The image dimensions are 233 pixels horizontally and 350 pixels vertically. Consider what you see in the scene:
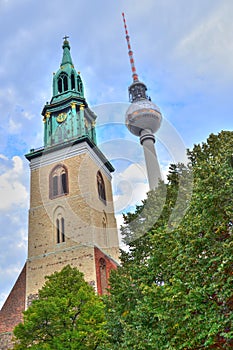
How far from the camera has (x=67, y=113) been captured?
123 feet

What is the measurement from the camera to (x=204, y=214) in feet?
33.2

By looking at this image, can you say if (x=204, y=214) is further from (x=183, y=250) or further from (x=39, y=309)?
(x=39, y=309)

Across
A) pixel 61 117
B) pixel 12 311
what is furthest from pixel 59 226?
pixel 61 117

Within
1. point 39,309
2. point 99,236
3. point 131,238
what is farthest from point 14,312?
point 131,238

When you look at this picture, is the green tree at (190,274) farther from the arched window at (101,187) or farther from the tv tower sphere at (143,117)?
the tv tower sphere at (143,117)

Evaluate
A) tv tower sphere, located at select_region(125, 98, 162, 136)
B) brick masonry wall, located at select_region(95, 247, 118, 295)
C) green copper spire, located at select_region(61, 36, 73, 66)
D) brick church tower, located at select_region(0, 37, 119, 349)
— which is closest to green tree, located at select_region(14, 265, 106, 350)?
brick masonry wall, located at select_region(95, 247, 118, 295)

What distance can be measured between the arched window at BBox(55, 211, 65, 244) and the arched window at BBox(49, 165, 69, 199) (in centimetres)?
174

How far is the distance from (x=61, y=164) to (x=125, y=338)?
24.5 meters

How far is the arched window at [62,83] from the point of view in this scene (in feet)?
133

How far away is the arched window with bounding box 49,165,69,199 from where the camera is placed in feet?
107

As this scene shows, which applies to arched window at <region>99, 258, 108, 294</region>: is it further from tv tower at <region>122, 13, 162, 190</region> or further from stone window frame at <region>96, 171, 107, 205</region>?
tv tower at <region>122, 13, 162, 190</region>

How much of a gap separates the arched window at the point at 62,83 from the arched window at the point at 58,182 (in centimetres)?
1085

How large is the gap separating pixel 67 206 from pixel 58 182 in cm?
308

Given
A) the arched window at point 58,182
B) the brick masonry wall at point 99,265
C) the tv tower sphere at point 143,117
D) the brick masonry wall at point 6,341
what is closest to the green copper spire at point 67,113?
the arched window at point 58,182
